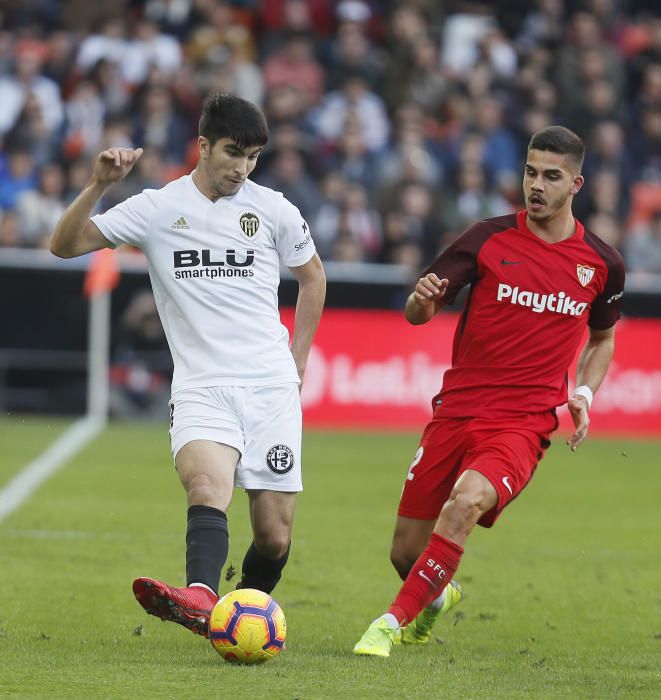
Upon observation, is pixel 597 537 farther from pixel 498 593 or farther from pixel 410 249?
pixel 410 249

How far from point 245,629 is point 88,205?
1740 mm

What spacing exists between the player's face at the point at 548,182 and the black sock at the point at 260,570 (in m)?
1.81

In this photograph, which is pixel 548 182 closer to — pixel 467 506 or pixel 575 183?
pixel 575 183

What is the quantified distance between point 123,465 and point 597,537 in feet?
14.9

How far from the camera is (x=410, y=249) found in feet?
56.6

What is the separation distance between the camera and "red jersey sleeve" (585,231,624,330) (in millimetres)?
6930

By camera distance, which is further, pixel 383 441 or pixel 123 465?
pixel 383 441

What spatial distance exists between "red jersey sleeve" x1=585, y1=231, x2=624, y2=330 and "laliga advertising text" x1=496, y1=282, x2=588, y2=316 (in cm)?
27

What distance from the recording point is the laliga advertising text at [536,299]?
6.73 meters

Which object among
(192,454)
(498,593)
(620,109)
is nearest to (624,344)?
(620,109)

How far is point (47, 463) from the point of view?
13.6 m

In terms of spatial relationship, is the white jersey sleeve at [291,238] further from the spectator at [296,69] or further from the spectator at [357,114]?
the spectator at [296,69]

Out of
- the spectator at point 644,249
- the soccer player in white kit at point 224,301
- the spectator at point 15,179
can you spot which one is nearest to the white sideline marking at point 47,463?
the spectator at point 15,179

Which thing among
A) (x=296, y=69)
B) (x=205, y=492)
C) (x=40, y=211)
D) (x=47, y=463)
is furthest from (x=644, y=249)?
(x=205, y=492)
